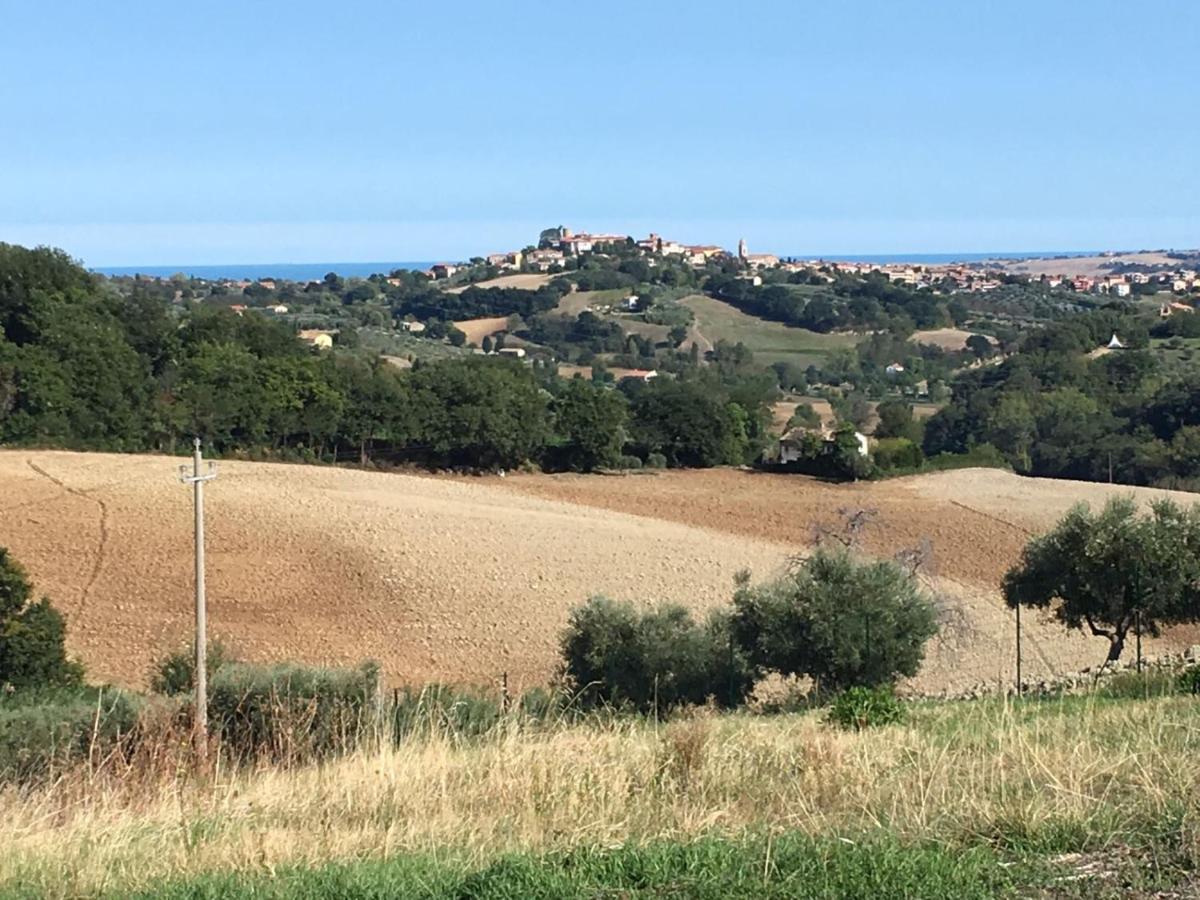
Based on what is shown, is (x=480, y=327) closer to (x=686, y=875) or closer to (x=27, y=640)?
(x=27, y=640)

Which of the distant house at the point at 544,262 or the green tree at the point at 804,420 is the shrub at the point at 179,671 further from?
the distant house at the point at 544,262

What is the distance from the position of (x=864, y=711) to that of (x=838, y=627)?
8.29 meters

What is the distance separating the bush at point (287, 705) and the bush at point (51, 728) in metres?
0.79

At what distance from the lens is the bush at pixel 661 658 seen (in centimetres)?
1938

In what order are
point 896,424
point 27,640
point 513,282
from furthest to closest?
point 513,282 < point 896,424 < point 27,640

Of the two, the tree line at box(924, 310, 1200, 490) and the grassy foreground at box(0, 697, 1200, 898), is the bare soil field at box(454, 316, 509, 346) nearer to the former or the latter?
the tree line at box(924, 310, 1200, 490)

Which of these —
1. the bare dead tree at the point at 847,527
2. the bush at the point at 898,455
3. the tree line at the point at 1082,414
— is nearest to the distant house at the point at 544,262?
the tree line at the point at 1082,414

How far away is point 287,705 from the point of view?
9500 millimetres

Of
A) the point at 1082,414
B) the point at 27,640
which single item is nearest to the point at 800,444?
the point at 1082,414

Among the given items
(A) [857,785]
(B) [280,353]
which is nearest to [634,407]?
(B) [280,353]

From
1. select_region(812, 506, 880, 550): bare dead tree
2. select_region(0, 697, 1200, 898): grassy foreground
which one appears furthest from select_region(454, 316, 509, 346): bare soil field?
select_region(0, 697, 1200, 898): grassy foreground

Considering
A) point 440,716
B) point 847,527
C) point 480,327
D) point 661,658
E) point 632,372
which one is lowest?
point 632,372

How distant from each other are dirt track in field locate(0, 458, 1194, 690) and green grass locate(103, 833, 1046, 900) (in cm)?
1606

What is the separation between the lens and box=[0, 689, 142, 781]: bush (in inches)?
400
